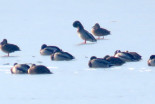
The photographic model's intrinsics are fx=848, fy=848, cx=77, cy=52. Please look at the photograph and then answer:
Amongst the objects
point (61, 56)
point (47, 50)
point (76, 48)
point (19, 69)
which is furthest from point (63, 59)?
point (76, 48)

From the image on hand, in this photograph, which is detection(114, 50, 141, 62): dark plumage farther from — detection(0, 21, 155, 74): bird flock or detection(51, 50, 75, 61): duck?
detection(51, 50, 75, 61): duck

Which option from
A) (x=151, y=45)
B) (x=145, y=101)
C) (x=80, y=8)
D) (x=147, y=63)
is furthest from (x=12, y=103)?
(x=80, y=8)

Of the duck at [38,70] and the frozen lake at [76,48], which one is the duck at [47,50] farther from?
the duck at [38,70]

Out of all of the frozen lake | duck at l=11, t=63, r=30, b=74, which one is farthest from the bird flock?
the frozen lake

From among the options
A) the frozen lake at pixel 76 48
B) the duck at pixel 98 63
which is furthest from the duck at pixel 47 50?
the duck at pixel 98 63

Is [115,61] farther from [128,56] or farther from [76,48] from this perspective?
[76,48]

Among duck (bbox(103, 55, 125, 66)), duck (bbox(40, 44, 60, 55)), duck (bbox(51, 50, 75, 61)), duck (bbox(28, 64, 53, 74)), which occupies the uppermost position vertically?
duck (bbox(40, 44, 60, 55))

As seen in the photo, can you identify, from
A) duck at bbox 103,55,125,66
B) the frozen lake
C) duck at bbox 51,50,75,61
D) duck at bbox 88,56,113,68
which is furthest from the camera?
duck at bbox 51,50,75,61

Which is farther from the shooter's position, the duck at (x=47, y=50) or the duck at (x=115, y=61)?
the duck at (x=47, y=50)

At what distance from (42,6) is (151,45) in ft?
57.3

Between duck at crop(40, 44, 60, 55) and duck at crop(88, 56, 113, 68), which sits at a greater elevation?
duck at crop(40, 44, 60, 55)

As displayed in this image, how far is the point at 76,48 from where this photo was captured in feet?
80.3

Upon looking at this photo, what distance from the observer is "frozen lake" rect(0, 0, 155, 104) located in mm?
16059

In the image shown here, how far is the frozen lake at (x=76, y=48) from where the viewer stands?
52.7ft
